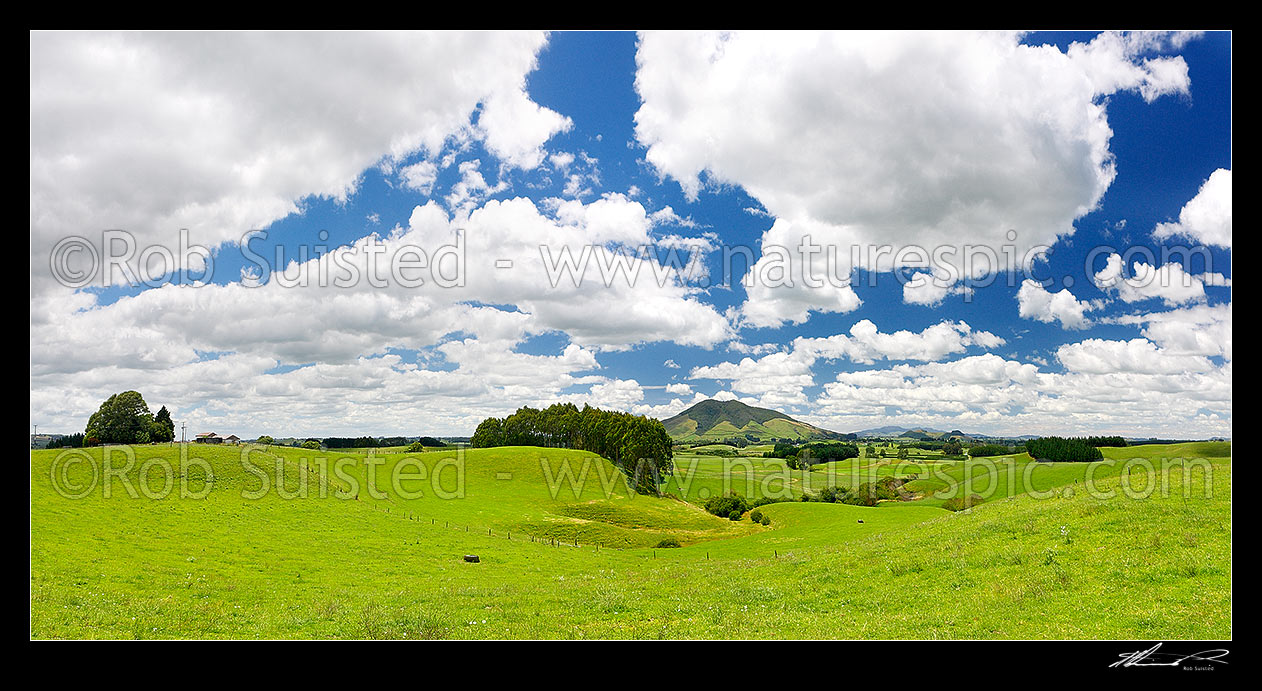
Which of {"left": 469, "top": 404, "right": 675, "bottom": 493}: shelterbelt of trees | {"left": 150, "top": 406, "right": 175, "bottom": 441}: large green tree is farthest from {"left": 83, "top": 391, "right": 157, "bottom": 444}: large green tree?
{"left": 469, "top": 404, "right": 675, "bottom": 493}: shelterbelt of trees

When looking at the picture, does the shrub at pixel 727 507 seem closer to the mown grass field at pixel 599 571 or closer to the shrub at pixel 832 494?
the shrub at pixel 832 494

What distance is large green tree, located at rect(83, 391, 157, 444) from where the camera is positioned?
4446 inches

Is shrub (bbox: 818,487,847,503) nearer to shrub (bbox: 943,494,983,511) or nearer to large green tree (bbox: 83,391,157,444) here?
shrub (bbox: 943,494,983,511)

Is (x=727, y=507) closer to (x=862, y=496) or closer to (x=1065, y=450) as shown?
(x=862, y=496)

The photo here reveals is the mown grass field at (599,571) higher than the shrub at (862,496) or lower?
higher

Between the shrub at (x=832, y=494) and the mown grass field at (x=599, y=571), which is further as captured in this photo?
the shrub at (x=832, y=494)

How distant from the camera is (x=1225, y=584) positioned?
62.8 feet

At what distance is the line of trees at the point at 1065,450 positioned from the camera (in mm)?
152375

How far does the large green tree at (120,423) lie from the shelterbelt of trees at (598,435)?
269 feet

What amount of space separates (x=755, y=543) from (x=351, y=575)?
44.5 m

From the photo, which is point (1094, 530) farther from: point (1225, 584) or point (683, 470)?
point (683, 470)
